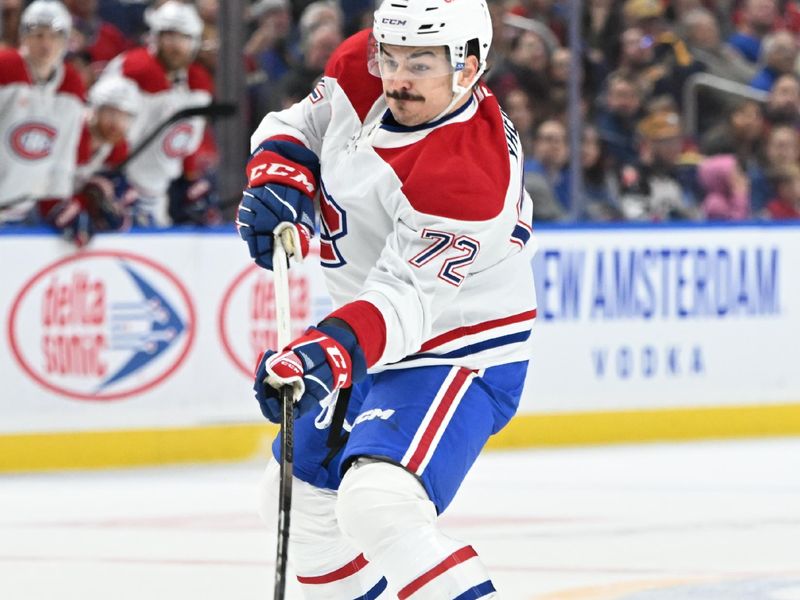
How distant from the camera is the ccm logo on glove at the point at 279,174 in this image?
132 inches

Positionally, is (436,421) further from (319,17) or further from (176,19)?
(319,17)

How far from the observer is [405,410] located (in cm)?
307

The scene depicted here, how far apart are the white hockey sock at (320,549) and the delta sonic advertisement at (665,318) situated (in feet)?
12.8

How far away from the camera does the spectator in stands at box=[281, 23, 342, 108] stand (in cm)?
711

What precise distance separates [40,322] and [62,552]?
1762 millimetres

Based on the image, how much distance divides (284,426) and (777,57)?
238 inches

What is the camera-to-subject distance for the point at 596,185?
782 centimetres

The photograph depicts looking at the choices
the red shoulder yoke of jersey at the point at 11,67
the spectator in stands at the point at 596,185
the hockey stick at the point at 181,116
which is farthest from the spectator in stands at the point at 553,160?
the red shoulder yoke of jersey at the point at 11,67

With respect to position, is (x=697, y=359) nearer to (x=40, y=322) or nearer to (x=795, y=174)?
(x=795, y=174)

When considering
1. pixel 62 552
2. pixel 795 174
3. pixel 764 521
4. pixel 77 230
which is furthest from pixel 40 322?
pixel 795 174

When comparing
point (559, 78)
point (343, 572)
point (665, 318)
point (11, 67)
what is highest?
point (11, 67)

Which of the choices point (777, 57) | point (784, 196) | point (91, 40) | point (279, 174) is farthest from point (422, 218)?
point (777, 57)

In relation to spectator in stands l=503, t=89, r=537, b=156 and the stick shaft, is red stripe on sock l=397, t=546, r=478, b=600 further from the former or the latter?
spectator in stands l=503, t=89, r=537, b=156

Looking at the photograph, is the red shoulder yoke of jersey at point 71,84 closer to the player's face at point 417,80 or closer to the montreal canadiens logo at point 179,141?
the montreal canadiens logo at point 179,141
